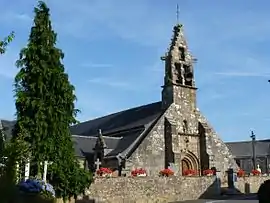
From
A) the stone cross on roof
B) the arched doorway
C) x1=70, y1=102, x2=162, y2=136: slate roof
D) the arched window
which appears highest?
x1=70, y1=102, x2=162, y2=136: slate roof

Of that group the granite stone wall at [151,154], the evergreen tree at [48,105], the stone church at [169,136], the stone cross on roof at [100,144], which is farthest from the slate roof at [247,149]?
the evergreen tree at [48,105]

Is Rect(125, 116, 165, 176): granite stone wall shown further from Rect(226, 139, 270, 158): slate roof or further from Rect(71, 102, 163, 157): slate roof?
Rect(226, 139, 270, 158): slate roof

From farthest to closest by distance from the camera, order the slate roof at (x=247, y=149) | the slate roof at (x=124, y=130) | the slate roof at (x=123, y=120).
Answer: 1. the slate roof at (x=247, y=149)
2. the slate roof at (x=123, y=120)
3. the slate roof at (x=124, y=130)

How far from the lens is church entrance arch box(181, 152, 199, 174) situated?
39469mm

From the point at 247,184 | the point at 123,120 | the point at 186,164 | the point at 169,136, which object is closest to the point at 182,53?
the point at 123,120

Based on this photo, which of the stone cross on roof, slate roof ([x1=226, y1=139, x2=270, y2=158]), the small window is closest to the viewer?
the stone cross on roof

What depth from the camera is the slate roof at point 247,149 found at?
7564 cm

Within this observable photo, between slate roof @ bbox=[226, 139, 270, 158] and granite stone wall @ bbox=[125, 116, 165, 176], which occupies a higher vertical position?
slate roof @ bbox=[226, 139, 270, 158]

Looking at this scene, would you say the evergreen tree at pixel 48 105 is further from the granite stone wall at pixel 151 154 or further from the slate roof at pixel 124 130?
the slate roof at pixel 124 130

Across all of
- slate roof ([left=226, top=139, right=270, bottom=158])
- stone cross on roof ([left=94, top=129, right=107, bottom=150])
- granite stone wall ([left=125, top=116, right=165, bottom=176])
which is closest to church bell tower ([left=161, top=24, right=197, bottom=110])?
granite stone wall ([left=125, top=116, right=165, bottom=176])

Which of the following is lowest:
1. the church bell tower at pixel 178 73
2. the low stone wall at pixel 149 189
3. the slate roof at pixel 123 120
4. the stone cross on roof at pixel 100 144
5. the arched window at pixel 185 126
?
the low stone wall at pixel 149 189

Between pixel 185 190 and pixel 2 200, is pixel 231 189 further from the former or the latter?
pixel 2 200

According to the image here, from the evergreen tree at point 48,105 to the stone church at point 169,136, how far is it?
13.4 meters

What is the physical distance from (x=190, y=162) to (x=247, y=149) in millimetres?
40377
